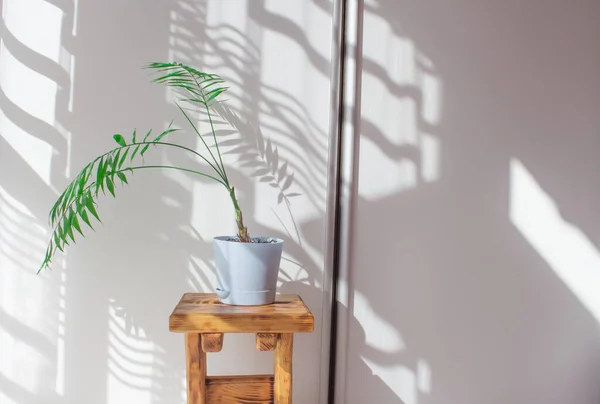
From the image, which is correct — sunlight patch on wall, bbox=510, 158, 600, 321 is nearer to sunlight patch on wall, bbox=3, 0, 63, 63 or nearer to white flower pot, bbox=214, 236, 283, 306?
white flower pot, bbox=214, 236, 283, 306

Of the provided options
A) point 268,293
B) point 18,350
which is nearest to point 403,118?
point 268,293

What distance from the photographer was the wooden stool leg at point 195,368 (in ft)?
4.20

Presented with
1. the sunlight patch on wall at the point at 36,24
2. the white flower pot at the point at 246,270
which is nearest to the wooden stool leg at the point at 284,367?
the white flower pot at the point at 246,270

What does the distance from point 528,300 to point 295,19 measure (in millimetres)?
1214

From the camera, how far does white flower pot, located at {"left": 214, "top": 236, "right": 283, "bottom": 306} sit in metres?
1.33

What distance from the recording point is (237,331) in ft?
4.16

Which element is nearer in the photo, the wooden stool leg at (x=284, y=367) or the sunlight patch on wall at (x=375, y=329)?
the wooden stool leg at (x=284, y=367)

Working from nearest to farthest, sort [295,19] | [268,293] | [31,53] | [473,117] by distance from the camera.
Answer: [268,293] → [31,53] → [295,19] → [473,117]

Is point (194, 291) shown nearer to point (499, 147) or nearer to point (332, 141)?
point (332, 141)

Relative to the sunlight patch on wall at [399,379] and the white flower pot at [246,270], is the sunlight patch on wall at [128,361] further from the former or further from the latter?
the sunlight patch on wall at [399,379]

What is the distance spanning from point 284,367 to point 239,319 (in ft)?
0.58

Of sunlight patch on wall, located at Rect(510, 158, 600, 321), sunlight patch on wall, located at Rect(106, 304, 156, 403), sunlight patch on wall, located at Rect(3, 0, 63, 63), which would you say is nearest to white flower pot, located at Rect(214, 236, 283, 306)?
sunlight patch on wall, located at Rect(106, 304, 156, 403)

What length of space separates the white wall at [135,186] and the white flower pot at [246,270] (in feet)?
0.82

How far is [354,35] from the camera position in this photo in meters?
1.66
